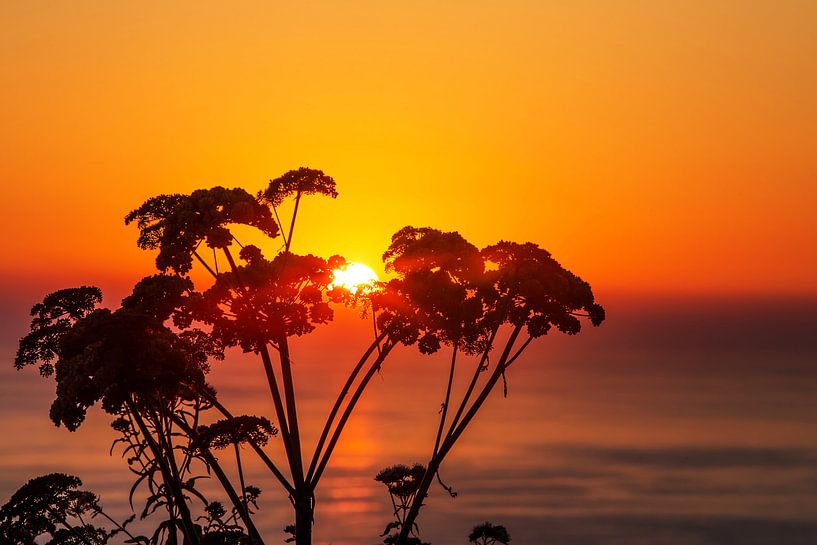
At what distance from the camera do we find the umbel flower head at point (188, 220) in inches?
1248

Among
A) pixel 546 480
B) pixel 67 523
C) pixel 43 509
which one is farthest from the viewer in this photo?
pixel 546 480

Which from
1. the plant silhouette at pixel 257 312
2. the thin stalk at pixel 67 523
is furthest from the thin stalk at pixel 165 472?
the thin stalk at pixel 67 523

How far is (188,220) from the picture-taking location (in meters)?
31.6

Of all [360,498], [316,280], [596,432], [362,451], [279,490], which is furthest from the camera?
[596,432]

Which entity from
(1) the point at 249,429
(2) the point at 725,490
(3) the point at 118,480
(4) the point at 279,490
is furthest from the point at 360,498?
(1) the point at 249,429

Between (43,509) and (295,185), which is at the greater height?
(295,185)

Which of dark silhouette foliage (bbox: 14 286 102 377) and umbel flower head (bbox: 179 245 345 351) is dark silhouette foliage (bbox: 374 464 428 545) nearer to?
umbel flower head (bbox: 179 245 345 351)

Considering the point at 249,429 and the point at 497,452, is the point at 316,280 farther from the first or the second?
the point at 497,452

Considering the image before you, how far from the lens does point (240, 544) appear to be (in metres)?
32.7

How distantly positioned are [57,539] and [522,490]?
108628 millimetres

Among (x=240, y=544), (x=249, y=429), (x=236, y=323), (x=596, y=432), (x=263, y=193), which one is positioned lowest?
(x=240, y=544)

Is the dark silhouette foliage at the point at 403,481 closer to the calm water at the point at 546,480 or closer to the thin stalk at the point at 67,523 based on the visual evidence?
the thin stalk at the point at 67,523

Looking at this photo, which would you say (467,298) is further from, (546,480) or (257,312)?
(546,480)

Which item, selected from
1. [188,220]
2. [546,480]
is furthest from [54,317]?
[546,480]
